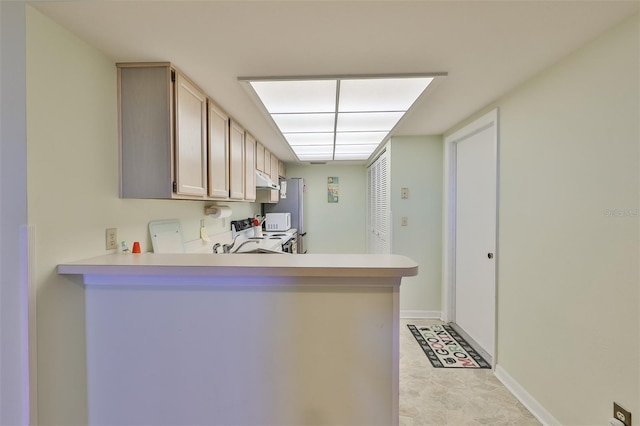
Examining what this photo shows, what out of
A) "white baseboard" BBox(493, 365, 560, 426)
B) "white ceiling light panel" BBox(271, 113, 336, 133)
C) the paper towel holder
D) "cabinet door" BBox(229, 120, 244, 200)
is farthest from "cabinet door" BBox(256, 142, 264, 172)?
"white baseboard" BBox(493, 365, 560, 426)

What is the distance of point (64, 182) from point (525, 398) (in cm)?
306

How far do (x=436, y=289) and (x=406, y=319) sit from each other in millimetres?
517

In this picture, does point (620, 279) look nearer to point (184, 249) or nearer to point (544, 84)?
point (544, 84)

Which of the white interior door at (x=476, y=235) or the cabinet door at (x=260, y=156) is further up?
the cabinet door at (x=260, y=156)

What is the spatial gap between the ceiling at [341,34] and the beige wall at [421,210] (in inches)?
57.9

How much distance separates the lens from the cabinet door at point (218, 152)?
2.02 metres

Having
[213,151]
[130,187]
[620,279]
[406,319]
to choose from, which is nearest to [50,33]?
[130,187]

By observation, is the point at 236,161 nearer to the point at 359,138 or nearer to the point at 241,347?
the point at 359,138

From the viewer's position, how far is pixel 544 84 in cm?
170

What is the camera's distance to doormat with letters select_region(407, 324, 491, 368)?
2.41m

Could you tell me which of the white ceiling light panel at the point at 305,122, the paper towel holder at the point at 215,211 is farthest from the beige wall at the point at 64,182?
the white ceiling light panel at the point at 305,122

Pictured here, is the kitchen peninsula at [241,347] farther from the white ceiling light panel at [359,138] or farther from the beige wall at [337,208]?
the beige wall at [337,208]

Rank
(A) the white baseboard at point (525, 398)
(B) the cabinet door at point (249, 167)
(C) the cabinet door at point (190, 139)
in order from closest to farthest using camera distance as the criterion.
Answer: (C) the cabinet door at point (190, 139) → (A) the white baseboard at point (525, 398) → (B) the cabinet door at point (249, 167)

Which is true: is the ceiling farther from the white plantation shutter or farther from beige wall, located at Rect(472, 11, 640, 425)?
the white plantation shutter
